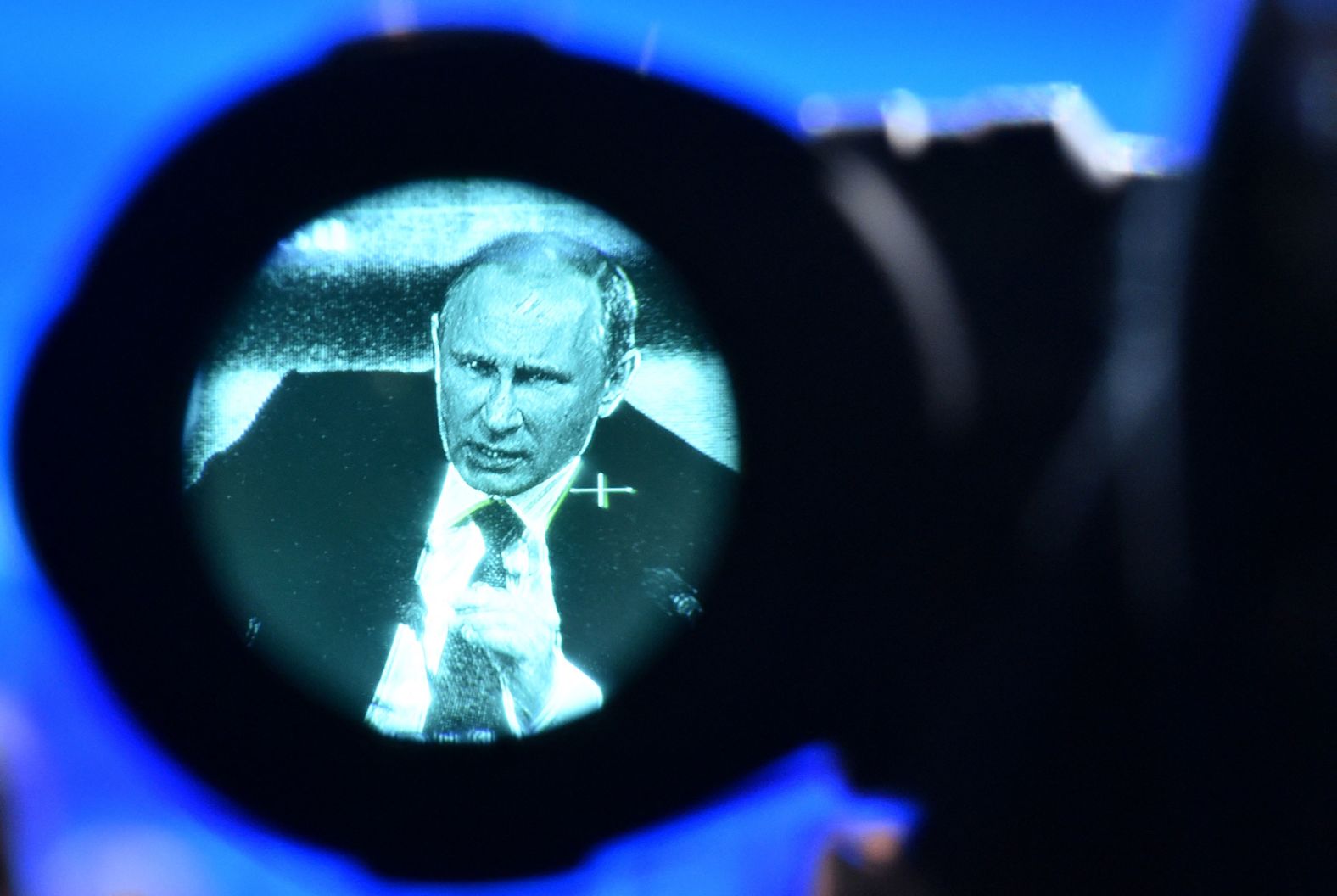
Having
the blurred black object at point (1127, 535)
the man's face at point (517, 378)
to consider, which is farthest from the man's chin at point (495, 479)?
the blurred black object at point (1127, 535)

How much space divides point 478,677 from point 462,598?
6 centimetres

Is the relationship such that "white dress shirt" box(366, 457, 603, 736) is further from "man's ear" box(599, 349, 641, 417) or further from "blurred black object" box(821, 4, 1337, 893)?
"blurred black object" box(821, 4, 1337, 893)

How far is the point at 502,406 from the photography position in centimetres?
83

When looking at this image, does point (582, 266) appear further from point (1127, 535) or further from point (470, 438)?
point (1127, 535)

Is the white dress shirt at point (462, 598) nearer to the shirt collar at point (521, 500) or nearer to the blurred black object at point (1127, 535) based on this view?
the shirt collar at point (521, 500)

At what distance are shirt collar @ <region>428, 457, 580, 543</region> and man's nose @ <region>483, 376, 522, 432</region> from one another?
5 cm

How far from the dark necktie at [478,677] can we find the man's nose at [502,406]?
57 millimetres

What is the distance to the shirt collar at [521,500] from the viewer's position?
83cm

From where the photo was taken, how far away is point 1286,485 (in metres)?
0.71

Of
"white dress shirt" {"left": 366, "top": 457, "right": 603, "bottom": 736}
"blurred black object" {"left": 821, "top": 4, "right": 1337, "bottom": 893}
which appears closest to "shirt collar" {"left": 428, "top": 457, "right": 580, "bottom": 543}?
"white dress shirt" {"left": 366, "top": 457, "right": 603, "bottom": 736}

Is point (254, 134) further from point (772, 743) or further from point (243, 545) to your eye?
point (772, 743)

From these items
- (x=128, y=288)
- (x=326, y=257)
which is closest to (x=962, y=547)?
(x=326, y=257)

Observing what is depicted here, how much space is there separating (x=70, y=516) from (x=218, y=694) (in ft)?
0.53

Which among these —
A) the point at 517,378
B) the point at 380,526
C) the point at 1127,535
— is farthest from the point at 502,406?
the point at 1127,535
